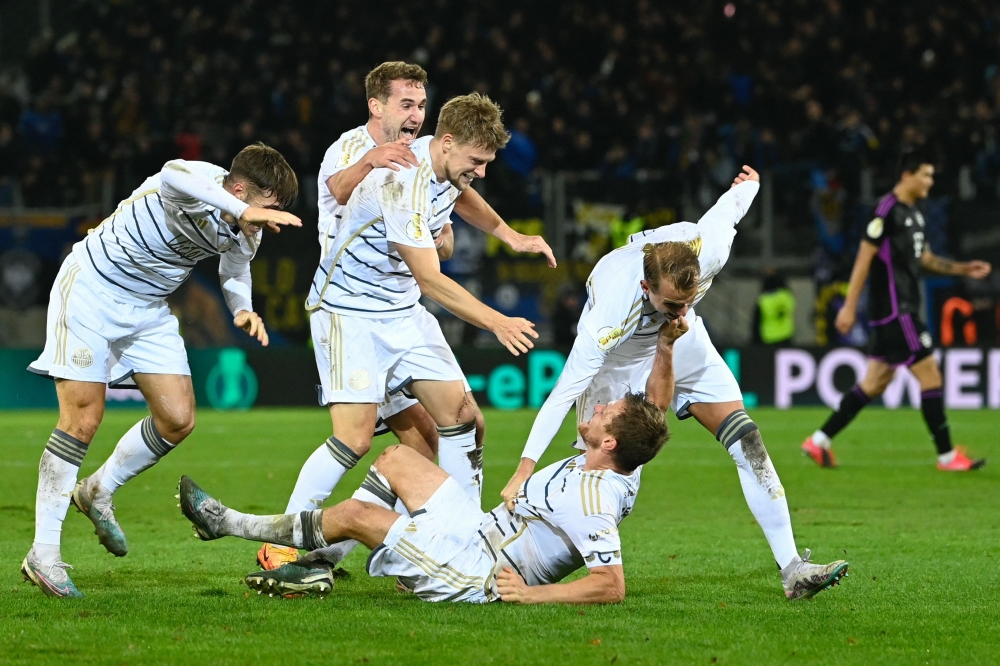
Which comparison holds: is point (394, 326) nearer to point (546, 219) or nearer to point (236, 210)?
point (236, 210)

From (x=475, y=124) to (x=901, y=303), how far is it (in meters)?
5.76

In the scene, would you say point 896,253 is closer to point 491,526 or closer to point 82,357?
point 491,526

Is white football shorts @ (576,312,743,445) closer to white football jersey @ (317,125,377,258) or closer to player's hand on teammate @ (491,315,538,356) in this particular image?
player's hand on teammate @ (491,315,538,356)

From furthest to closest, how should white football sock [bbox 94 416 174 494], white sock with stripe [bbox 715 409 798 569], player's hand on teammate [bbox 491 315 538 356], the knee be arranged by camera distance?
white football sock [bbox 94 416 174 494] < the knee < white sock with stripe [bbox 715 409 798 569] < player's hand on teammate [bbox 491 315 538 356]

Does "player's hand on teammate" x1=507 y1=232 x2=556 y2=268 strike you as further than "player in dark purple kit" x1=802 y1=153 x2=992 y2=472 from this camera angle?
No

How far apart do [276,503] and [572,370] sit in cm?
392

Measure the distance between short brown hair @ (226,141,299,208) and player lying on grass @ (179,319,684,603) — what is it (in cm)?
123

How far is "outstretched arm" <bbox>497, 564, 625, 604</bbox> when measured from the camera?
17.2 feet

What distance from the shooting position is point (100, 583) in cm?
592

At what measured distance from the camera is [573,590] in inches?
208

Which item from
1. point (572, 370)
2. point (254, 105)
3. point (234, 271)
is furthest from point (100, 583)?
point (254, 105)

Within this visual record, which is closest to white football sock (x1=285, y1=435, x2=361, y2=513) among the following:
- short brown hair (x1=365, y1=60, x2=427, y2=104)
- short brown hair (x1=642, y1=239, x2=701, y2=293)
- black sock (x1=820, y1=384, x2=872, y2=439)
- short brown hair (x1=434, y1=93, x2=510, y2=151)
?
short brown hair (x1=434, y1=93, x2=510, y2=151)

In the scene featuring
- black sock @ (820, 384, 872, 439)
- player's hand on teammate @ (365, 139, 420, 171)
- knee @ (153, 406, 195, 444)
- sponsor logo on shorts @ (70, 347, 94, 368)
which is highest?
player's hand on teammate @ (365, 139, 420, 171)

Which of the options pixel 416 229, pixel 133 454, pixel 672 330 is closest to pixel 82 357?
pixel 133 454
